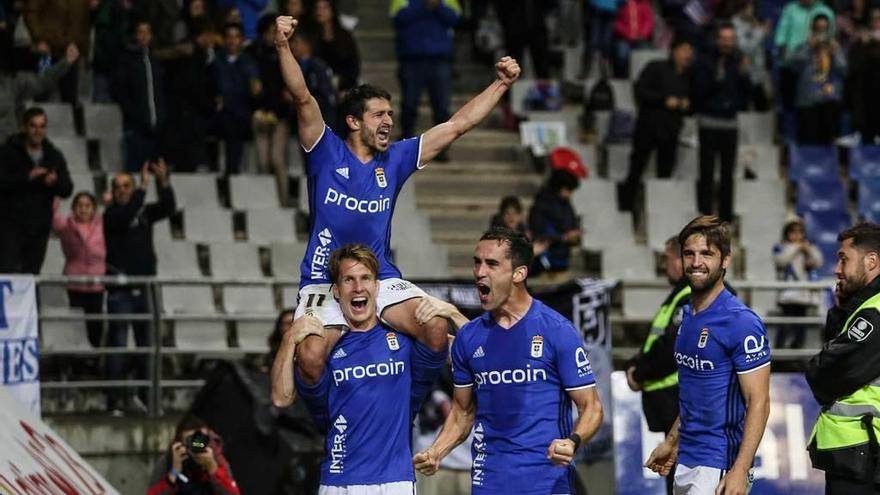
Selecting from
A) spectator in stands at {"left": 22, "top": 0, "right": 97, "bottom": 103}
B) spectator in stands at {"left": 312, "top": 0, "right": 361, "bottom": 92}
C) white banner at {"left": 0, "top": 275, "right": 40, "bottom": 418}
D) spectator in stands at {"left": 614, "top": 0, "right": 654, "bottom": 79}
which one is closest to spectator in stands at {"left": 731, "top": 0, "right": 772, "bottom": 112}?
spectator in stands at {"left": 614, "top": 0, "right": 654, "bottom": 79}

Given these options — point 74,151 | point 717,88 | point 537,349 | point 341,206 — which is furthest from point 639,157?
point 537,349

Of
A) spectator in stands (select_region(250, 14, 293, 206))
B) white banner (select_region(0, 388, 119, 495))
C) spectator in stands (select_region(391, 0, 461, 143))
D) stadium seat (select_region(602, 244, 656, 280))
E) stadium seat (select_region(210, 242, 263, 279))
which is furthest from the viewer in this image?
spectator in stands (select_region(391, 0, 461, 143))

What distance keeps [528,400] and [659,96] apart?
36.0 feet

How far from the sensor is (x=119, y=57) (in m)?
19.4

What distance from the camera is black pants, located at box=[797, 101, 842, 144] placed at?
22.5 meters

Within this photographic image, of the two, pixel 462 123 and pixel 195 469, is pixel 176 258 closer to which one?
pixel 195 469

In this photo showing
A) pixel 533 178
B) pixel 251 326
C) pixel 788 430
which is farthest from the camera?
pixel 533 178

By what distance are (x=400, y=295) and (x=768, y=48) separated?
1396 centimetres

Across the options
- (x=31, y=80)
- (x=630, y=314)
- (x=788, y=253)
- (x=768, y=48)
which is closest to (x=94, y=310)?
(x=31, y=80)

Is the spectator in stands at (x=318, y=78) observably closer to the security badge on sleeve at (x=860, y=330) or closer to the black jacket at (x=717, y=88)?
the black jacket at (x=717, y=88)

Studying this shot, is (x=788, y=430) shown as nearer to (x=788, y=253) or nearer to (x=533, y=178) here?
(x=788, y=253)

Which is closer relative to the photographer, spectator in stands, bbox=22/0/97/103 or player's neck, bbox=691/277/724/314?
player's neck, bbox=691/277/724/314

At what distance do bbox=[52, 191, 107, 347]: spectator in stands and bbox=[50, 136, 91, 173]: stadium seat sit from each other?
2319 mm

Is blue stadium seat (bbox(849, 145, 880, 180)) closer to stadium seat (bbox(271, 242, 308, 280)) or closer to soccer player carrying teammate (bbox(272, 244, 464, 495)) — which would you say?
→ stadium seat (bbox(271, 242, 308, 280))
